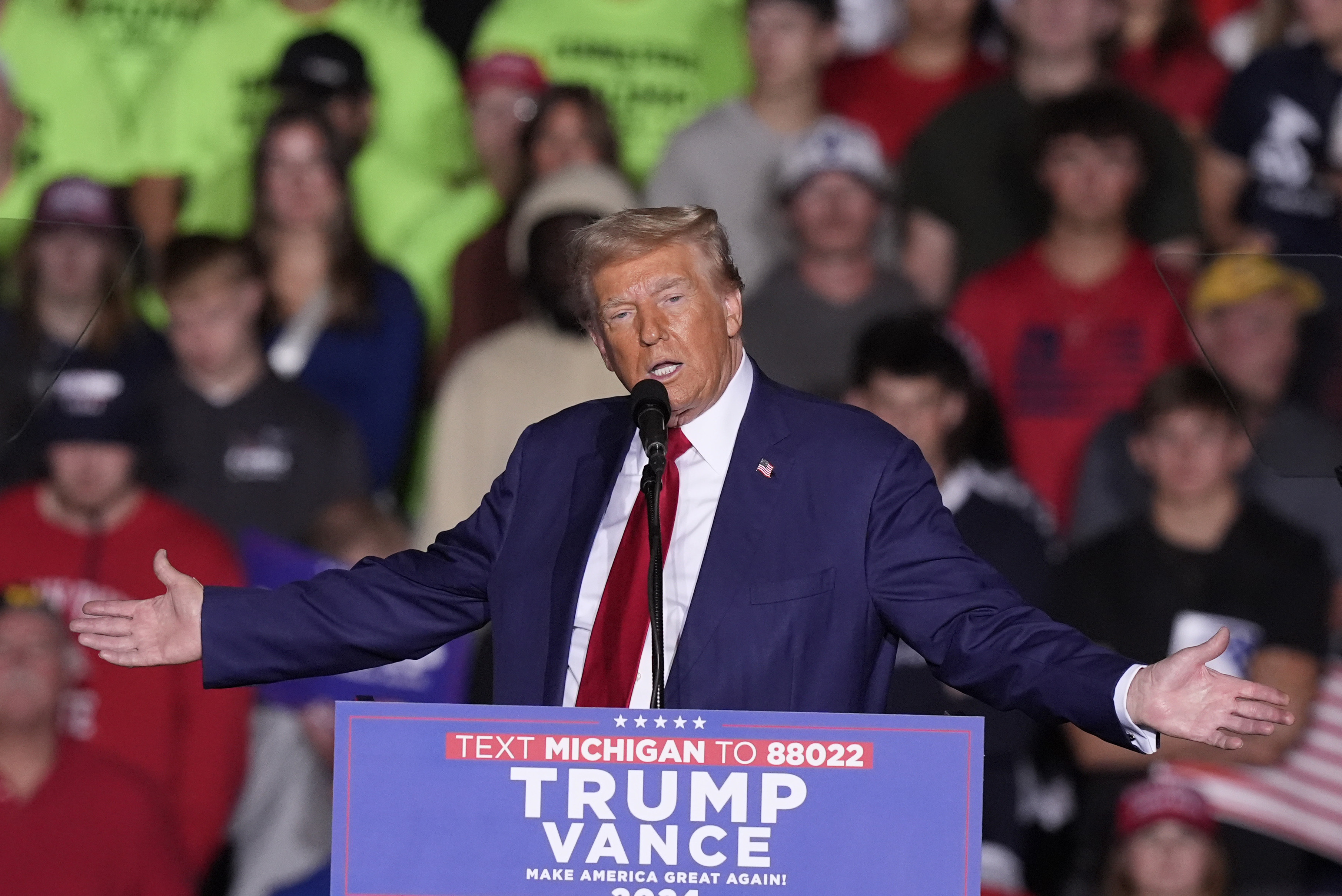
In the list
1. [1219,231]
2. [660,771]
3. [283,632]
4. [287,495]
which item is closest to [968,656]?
[660,771]

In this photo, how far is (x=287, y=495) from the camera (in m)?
4.62

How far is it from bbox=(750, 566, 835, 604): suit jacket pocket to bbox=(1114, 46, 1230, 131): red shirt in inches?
129

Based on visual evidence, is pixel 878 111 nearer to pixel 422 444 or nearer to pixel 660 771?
pixel 422 444

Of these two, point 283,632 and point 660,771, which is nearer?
point 660,771

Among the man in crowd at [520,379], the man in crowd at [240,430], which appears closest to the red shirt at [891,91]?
the man in crowd at [520,379]

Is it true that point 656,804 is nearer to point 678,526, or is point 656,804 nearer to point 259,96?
point 678,526

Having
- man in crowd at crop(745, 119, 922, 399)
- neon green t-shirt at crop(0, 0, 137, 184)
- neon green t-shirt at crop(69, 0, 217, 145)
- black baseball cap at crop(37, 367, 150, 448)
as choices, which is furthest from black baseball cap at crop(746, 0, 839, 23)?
black baseball cap at crop(37, 367, 150, 448)

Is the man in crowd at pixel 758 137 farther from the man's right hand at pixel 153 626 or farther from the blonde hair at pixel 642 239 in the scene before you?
the man's right hand at pixel 153 626

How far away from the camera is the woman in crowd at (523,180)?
4801 mm

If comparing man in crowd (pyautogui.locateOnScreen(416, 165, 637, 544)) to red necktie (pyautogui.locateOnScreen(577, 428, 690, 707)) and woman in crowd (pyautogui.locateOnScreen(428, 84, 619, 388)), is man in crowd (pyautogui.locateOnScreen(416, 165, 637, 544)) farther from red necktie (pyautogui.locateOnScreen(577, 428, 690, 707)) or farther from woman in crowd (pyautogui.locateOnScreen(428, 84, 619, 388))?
red necktie (pyautogui.locateOnScreen(577, 428, 690, 707))

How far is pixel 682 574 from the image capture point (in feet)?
7.27

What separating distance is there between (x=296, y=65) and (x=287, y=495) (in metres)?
1.25

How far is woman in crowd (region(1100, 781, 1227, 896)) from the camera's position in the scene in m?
4.33

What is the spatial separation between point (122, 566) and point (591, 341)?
4.41 ft
